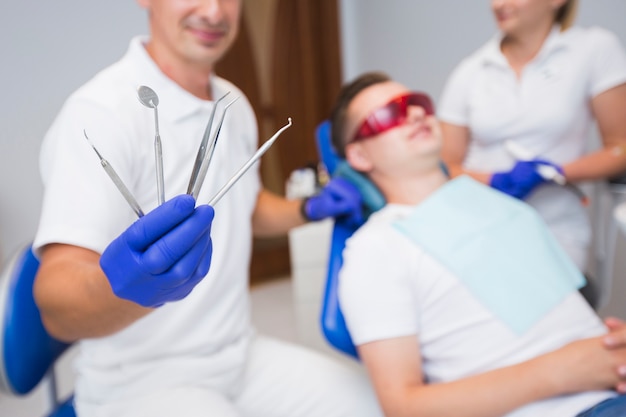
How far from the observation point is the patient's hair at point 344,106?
0.99 meters

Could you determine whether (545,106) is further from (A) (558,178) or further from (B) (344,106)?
(B) (344,106)

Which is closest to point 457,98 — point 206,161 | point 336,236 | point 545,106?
point 545,106

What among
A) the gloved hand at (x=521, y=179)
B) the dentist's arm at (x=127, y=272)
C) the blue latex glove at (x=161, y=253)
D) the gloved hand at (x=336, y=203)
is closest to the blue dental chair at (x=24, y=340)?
the dentist's arm at (x=127, y=272)

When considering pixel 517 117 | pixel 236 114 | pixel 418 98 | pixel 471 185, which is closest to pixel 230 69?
pixel 236 114

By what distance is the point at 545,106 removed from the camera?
1028 mm

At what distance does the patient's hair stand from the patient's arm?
1.65ft

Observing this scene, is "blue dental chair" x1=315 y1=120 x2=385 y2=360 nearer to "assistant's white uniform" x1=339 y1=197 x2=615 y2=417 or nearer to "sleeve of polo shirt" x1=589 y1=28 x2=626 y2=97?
"assistant's white uniform" x1=339 y1=197 x2=615 y2=417

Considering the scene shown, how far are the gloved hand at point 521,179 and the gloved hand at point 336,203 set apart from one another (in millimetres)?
320

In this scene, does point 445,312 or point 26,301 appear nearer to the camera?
point 26,301

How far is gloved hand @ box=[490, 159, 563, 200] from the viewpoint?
1.03m

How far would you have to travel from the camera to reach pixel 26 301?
21.6 inches

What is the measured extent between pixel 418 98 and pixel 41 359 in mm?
773

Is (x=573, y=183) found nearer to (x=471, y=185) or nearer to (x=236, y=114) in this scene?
(x=471, y=185)

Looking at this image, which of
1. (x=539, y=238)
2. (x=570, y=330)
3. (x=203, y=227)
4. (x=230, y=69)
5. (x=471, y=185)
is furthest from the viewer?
(x=471, y=185)
